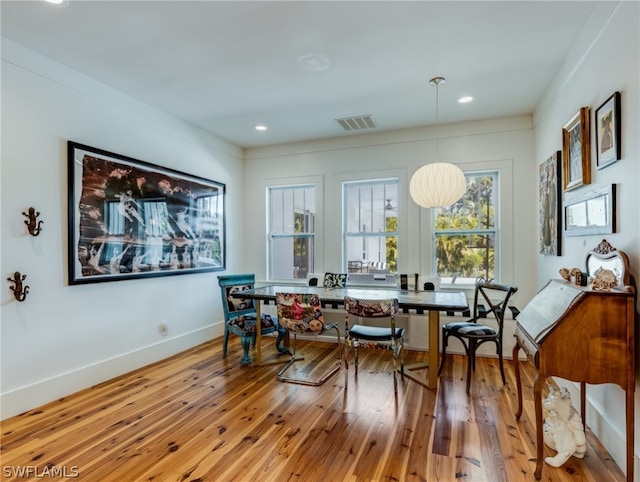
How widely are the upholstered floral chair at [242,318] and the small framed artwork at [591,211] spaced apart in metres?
2.98

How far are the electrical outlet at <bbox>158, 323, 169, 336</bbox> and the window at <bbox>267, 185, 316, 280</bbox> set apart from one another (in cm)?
181

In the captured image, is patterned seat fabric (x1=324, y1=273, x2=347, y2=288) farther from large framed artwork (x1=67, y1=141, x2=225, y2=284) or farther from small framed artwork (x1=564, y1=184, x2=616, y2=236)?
small framed artwork (x1=564, y1=184, x2=616, y2=236)

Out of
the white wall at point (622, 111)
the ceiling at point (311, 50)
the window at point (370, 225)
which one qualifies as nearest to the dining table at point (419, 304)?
the white wall at point (622, 111)

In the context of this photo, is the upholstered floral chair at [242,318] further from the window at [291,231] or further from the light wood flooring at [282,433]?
the window at [291,231]

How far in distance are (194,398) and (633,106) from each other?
12.0ft

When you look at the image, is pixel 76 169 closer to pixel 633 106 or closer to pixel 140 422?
pixel 140 422

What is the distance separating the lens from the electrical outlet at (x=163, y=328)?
12.8 feet

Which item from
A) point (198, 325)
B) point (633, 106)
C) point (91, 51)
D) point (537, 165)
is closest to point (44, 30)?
point (91, 51)

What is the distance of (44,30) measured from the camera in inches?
96.7

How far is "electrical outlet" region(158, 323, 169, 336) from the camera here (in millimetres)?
3900

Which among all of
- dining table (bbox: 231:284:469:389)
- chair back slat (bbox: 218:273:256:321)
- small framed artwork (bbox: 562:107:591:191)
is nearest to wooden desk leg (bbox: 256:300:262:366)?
dining table (bbox: 231:284:469:389)

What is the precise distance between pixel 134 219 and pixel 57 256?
0.81 meters

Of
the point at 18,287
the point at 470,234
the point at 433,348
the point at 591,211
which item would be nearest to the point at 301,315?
the point at 433,348

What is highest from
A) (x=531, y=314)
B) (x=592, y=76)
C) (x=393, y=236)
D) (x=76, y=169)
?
(x=592, y=76)
